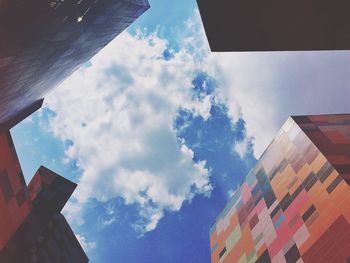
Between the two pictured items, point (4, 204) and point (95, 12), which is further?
point (4, 204)

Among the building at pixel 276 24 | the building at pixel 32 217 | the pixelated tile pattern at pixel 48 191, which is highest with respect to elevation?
the pixelated tile pattern at pixel 48 191

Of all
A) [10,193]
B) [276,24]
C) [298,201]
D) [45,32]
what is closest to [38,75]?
[45,32]

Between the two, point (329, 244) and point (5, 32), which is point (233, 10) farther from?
point (329, 244)

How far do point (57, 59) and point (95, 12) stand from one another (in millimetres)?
6488

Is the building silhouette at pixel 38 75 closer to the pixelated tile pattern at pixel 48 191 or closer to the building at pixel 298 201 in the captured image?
the pixelated tile pattern at pixel 48 191

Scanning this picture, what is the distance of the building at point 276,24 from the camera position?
880cm

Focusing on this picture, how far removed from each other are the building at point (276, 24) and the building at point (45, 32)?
10309 millimetres

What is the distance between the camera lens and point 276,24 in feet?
31.6

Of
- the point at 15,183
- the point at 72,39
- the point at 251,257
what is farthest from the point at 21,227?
the point at 251,257

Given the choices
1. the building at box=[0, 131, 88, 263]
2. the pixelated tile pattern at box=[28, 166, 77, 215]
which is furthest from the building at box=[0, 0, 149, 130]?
the pixelated tile pattern at box=[28, 166, 77, 215]

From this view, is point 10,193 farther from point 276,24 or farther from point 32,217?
point 276,24

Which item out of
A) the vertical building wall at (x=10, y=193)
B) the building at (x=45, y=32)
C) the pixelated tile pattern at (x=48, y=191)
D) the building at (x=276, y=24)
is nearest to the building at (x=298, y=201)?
the building at (x=276, y=24)

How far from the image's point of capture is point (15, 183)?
1298 inches

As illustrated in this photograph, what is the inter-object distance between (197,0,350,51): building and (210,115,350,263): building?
69.9 feet
